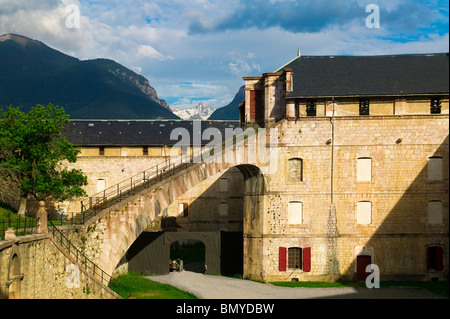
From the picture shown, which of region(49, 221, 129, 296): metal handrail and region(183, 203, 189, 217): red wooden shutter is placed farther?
region(183, 203, 189, 217): red wooden shutter

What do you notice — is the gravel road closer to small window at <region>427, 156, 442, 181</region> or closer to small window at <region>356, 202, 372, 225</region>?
small window at <region>356, 202, 372, 225</region>

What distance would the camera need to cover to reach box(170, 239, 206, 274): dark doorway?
152 ft

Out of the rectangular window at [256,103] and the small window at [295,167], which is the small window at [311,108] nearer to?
the small window at [295,167]

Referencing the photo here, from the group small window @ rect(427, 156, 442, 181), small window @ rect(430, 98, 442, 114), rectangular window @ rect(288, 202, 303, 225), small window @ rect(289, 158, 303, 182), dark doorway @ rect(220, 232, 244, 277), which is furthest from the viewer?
dark doorway @ rect(220, 232, 244, 277)

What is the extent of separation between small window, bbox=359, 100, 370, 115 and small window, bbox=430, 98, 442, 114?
14.3 feet

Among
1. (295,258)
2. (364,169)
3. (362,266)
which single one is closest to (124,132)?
(295,258)

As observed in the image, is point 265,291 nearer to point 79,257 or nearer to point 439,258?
point 79,257

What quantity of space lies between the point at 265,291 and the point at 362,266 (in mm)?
7987

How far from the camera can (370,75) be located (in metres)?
39.4

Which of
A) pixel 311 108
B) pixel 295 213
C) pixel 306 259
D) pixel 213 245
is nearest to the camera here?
pixel 306 259

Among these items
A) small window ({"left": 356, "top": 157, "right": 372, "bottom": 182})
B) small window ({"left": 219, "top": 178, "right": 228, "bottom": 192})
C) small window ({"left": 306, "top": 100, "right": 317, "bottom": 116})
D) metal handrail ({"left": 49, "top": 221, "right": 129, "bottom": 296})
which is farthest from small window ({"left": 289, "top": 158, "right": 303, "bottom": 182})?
small window ({"left": 219, "top": 178, "right": 228, "bottom": 192})

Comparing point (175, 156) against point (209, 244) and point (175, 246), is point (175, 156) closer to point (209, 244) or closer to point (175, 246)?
point (175, 246)

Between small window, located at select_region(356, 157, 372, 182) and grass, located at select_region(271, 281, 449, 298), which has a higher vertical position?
small window, located at select_region(356, 157, 372, 182)

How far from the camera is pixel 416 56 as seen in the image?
4125 cm
